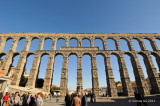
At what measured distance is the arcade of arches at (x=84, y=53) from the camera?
2502 centimetres

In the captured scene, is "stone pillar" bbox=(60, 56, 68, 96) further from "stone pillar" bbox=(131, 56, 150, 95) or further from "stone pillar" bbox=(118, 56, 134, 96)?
"stone pillar" bbox=(131, 56, 150, 95)

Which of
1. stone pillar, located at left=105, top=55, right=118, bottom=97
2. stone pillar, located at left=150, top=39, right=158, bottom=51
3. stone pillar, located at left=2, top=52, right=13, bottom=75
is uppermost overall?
stone pillar, located at left=150, top=39, right=158, bottom=51

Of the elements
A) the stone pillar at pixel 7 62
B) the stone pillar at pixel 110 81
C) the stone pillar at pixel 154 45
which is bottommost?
the stone pillar at pixel 110 81

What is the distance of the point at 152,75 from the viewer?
26531mm

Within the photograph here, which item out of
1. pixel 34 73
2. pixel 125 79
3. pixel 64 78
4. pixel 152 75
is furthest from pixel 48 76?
pixel 152 75

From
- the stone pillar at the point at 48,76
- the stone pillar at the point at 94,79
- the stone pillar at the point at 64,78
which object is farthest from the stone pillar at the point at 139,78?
the stone pillar at the point at 48,76

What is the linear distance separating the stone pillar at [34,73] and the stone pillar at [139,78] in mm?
25624

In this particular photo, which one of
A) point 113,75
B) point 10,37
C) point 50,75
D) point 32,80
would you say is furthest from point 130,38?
point 10,37

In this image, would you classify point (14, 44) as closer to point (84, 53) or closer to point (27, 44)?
point (27, 44)

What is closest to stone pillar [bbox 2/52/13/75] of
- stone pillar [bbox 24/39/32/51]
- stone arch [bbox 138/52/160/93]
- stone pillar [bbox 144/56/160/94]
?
stone pillar [bbox 24/39/32/51]

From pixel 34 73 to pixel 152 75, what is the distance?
30.0 meters

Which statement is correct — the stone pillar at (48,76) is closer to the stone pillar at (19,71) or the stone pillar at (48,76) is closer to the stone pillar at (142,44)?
the stone pillar at (19,71)

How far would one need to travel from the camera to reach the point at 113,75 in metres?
25.7

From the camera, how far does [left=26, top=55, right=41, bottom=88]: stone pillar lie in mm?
24719
